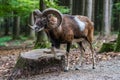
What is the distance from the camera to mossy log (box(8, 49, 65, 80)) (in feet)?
36.4

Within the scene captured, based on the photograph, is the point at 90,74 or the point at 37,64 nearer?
the point at 90,74

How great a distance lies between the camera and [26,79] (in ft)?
35.3

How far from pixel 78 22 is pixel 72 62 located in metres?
2.40

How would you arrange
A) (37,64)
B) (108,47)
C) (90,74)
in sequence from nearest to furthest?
(90,74), (37,64), (108,47)

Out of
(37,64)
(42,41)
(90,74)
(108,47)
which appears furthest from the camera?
(42,41)

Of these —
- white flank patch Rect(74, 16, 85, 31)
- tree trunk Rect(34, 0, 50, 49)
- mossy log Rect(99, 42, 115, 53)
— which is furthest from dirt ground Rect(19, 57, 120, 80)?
tree trunk Rect(34, 0, 50, 49)

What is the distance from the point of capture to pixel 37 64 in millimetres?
11141

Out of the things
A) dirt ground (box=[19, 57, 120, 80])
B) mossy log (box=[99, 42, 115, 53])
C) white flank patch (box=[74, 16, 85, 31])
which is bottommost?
dirt ground (box=[19, 57, 120, 80])

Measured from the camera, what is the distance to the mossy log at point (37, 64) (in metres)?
11.1

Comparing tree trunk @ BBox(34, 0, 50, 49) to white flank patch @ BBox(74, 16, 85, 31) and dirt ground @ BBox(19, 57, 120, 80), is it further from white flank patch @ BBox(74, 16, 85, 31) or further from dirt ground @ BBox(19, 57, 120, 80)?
white flank patch @ BBox(74, 16, 85, 31)

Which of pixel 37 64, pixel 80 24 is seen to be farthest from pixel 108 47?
Result: pixel 37 64

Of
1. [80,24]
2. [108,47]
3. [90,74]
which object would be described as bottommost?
[90,74]

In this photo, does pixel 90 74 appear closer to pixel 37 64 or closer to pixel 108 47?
pixel 37 64

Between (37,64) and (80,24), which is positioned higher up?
(80,24)
